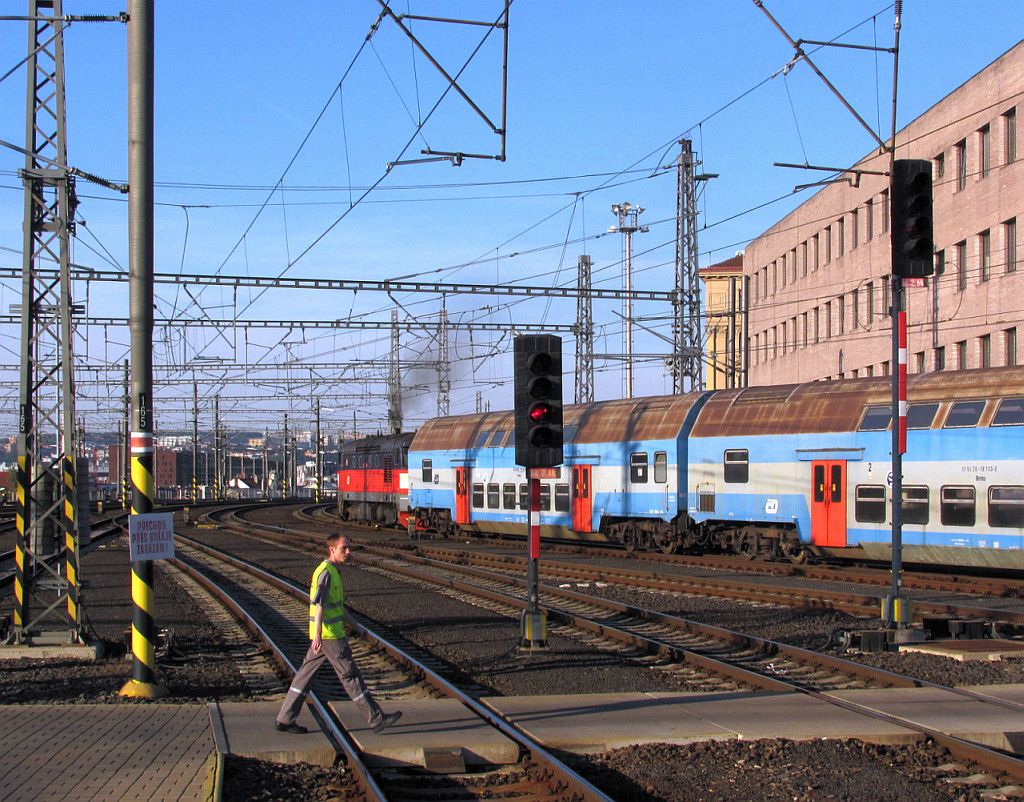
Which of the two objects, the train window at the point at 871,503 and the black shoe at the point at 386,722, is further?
the train window at the point at 871,503

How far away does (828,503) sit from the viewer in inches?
917

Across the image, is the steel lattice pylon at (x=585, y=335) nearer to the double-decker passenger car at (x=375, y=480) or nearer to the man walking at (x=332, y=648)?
the double-decker passenger car at (x=375, y=480)

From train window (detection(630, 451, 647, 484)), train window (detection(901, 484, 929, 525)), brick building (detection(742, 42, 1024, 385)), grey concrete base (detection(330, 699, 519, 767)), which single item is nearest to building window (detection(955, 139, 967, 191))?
brick building (detection(742, 42, 1024, 385))

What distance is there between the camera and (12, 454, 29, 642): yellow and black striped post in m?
14.5

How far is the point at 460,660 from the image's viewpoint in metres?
13.8

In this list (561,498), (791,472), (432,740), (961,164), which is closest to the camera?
(432,740)

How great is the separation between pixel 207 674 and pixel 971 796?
810 centimetres

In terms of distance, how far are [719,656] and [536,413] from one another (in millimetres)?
3502

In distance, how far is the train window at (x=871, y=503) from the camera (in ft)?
72.8

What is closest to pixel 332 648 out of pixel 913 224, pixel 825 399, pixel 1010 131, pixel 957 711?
pixel 957 711

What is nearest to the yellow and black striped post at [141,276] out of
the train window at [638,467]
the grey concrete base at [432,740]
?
the grey concrete base at [432,740]

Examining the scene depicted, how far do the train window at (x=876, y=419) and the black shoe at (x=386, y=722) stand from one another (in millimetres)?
15044

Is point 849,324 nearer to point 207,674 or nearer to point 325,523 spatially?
point 325,523

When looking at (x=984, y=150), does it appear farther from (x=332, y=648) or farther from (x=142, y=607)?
(x=332, y=648)
